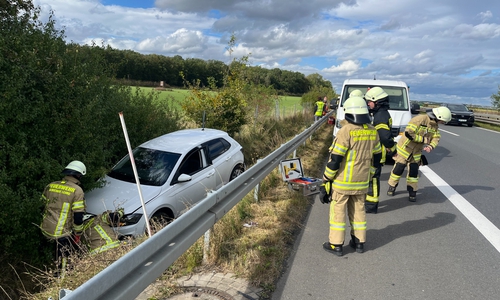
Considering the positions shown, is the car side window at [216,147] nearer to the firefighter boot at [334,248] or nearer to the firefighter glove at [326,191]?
the firefighter glove at [326,191]

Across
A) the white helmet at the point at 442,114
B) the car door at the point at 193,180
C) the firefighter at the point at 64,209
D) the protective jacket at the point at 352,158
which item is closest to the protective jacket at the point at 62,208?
the firefighter at the point at 64,209

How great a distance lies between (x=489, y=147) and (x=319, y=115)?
25.6 ft

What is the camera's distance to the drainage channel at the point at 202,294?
10.0ft

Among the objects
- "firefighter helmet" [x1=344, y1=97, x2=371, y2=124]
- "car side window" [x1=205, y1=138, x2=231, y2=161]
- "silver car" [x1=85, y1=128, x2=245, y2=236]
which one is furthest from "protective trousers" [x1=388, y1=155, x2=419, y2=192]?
"car side window" [x1=205, y1=138, x2=231, y2=161]

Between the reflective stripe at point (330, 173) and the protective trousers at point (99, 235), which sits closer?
the reflective stripe at point (330, 173)

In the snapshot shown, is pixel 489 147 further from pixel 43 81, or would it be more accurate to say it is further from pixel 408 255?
pixel 43 81

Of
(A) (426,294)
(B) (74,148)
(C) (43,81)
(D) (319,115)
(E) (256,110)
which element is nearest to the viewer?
(A) (426,294)

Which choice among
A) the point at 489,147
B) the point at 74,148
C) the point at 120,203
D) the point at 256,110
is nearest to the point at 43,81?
the point at 74,148

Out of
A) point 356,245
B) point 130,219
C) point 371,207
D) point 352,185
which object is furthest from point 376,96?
point 130,219

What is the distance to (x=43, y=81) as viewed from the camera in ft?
17.8

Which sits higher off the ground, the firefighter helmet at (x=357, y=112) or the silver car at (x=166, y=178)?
the firefighter helmet at (x=357, y=112)

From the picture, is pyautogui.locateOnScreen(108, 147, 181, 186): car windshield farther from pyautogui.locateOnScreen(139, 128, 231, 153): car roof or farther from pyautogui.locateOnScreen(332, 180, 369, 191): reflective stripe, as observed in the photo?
pyautogui.locateOnScreen(332, 180, 369, 191): reflective stripe

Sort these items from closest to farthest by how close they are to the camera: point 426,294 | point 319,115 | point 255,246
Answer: point 426,294
point 255,246
point 319,115

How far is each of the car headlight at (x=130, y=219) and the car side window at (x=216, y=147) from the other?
236cm
